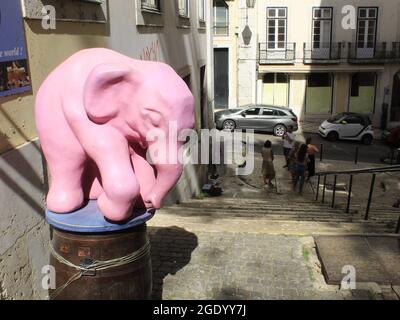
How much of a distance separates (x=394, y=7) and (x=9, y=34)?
22.4 metres

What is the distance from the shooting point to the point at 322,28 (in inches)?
885

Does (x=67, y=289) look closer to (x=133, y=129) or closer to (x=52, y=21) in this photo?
(x=133, y=129)

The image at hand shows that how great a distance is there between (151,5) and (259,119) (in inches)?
469

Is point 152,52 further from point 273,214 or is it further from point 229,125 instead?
point 229,125

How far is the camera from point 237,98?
2348 centimetres

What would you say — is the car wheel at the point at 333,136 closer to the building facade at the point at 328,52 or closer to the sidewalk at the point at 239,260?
the building facade at the point at 328,52

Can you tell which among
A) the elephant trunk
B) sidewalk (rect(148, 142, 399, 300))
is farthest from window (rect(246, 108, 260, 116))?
the elephant trunk

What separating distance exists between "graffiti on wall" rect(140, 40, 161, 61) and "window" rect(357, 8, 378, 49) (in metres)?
17.2

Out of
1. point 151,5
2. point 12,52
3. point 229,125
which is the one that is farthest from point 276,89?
point 12,52

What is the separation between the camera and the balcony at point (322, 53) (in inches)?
874

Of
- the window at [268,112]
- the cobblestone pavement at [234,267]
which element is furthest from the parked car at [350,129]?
the cobblestone pavement at [234,267]

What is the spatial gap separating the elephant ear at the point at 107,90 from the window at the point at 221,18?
20722 millimetres

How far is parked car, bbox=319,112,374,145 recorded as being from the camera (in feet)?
60.5

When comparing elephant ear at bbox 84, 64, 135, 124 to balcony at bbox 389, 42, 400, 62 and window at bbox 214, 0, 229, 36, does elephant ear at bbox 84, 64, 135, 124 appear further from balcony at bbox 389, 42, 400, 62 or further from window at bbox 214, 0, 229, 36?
balcony at bbox 389, 42, 400, 62
